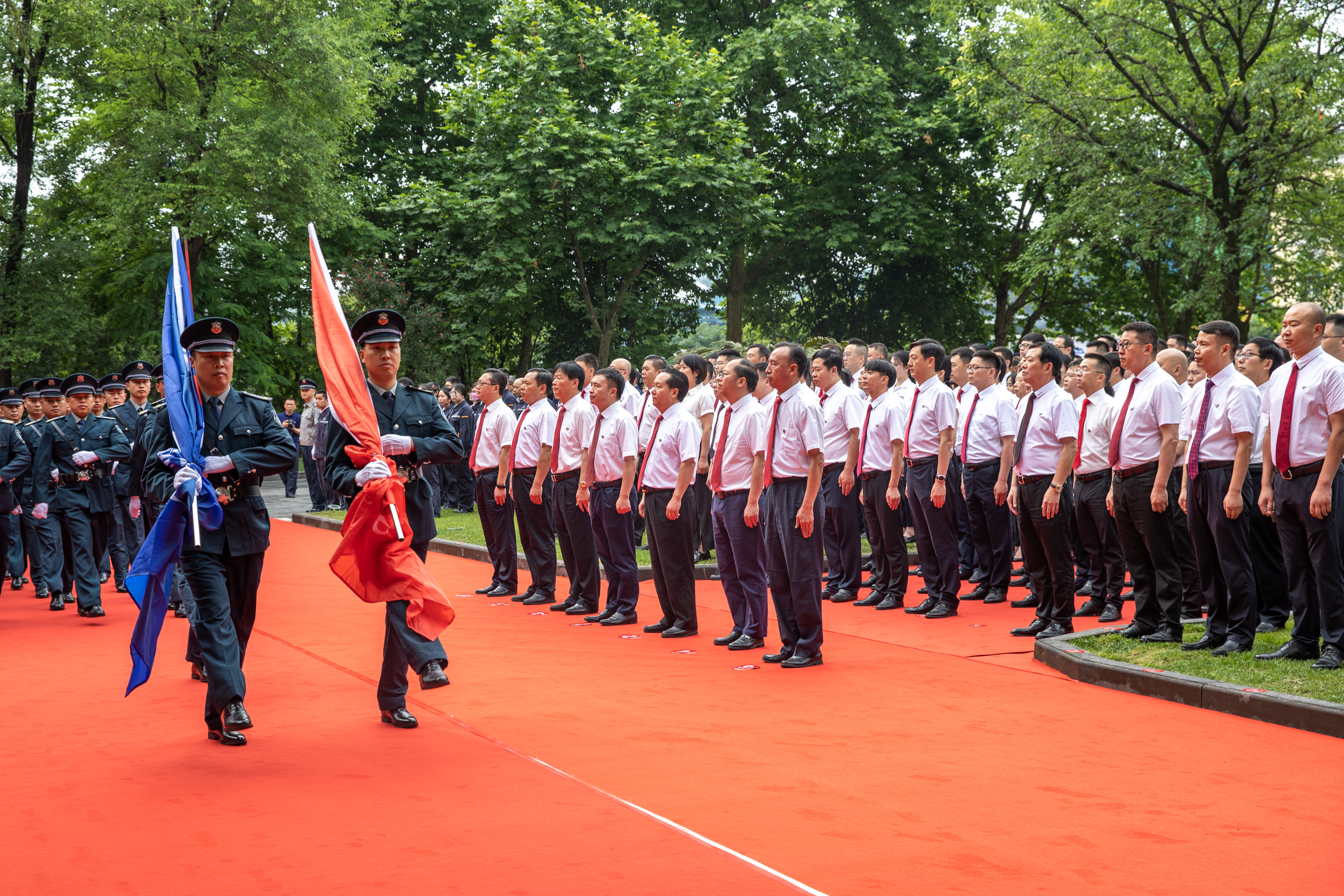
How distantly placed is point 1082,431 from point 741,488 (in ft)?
9.00

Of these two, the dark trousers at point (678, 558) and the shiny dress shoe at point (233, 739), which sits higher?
the dark trousers at point (678, 558)

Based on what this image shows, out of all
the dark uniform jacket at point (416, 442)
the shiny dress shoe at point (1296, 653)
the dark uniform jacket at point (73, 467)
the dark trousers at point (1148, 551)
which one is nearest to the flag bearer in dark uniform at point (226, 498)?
the dark uniform jacket at point (416, 442)

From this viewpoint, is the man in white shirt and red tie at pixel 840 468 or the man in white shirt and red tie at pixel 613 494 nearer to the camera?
the man in white shirt and red tie at pixel 613 494

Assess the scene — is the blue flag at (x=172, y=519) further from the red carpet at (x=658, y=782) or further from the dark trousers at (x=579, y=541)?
the dark trousers at (x=579, y=541)

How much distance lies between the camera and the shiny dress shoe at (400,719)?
6.11 metres

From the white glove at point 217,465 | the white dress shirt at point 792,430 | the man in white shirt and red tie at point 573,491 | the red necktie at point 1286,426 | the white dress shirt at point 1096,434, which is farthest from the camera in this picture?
the man in white shirt and red tie at point 573,491

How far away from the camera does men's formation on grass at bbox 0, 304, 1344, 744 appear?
6336mm

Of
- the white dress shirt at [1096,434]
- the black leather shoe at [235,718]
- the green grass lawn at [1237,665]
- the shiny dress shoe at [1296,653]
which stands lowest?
the black leather shoe at [235,718]

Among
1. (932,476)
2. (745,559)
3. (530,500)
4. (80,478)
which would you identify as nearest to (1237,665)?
(745,559)

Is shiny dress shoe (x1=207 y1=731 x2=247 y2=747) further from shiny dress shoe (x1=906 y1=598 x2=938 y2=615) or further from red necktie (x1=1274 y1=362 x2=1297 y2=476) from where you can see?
red necktie (x1=1274 y1=362 x2=1297 y2=476)

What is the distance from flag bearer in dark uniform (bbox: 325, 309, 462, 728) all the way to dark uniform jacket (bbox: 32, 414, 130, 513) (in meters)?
Result: 6.03

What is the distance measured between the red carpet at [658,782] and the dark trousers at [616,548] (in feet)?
5.26

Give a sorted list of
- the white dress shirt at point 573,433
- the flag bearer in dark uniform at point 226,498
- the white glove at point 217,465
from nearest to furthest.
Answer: the flag bearer in dark uniform at point 226,498 < the white glove at point 217,465 < the white dress shirt at point 573,433

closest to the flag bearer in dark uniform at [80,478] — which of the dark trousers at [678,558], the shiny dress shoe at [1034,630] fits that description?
the dark trousers at [678,558]
